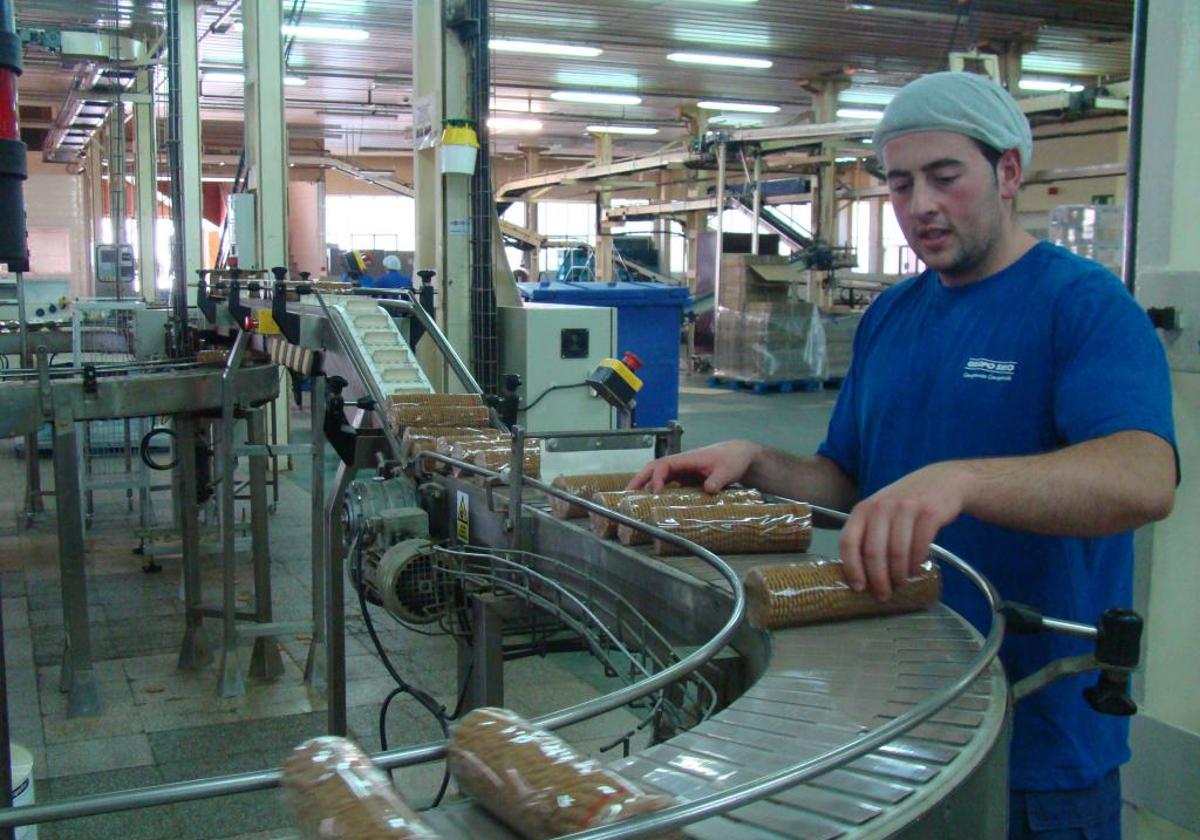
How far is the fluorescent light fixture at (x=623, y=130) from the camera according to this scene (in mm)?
19406

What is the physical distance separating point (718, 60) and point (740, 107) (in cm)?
409

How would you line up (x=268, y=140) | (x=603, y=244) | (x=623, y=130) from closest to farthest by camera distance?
(x=268, y=140) → (x=603, y=244) → (x=623, y=130)

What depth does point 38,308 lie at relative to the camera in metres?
10.5

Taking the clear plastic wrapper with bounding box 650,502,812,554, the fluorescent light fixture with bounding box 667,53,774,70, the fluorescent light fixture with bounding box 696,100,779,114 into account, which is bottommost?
the clear plastic wrapper with bounding box 650,502,812,554

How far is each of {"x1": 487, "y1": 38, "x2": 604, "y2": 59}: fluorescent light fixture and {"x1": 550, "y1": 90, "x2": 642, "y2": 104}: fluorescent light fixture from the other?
115 inches

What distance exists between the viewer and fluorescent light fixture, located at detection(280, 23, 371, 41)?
41.9 ft

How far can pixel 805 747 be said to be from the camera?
44.2 inches

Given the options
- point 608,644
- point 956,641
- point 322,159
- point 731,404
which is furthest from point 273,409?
point 322,159

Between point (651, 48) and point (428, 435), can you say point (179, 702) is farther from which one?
point (651, 48)

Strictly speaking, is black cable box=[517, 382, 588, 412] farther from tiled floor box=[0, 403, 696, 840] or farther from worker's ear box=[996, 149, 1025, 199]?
worker's ear box=[996, 149, 1025, 199]

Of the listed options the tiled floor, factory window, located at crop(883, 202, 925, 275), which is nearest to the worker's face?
the tiled floor

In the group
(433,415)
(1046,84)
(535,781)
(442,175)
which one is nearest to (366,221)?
(1046,84)

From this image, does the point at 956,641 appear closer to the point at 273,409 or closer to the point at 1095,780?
the point at 1095,780

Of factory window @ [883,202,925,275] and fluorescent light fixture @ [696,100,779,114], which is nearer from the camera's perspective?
fluorescent light fixture @ [696,100,779,114]
